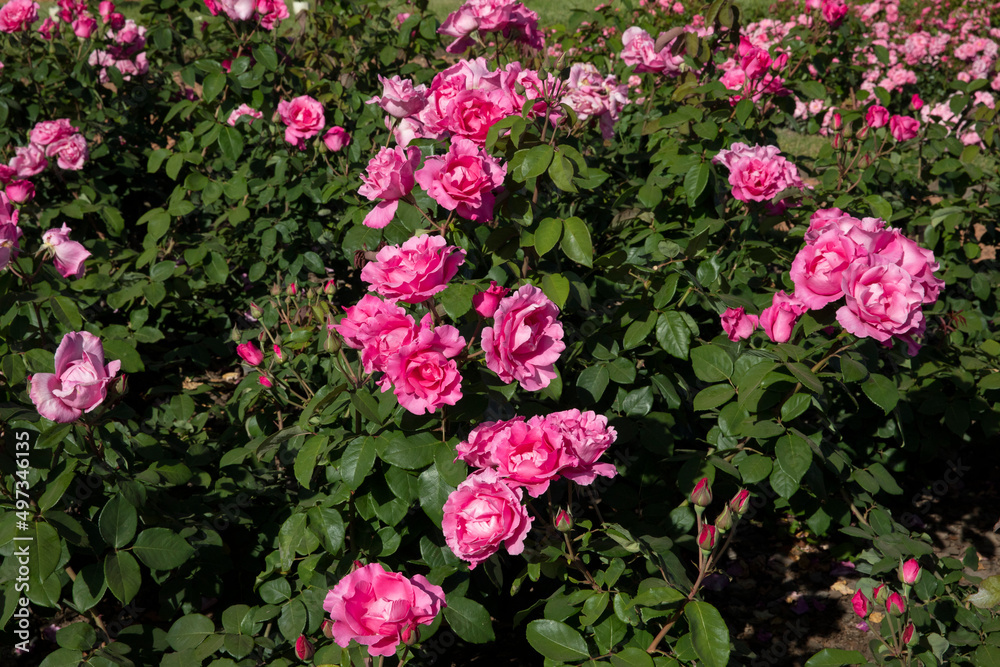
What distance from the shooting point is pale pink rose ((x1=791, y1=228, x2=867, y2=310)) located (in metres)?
1.27

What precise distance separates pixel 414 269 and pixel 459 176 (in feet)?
0.70

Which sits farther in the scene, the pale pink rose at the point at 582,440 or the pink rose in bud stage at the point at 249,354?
the pink rose in bud stage at the point at 249,354

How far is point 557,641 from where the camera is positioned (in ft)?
4.26

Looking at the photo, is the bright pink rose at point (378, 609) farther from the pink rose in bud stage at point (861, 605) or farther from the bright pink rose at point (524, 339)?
the pink rose in bud stage at point (861, 605)

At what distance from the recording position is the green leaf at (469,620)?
133cm

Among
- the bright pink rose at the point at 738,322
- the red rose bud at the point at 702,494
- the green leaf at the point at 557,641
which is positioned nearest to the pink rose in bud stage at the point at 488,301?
the red rose bud at the point at 702,494

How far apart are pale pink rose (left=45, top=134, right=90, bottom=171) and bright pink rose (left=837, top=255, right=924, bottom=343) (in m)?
2.87

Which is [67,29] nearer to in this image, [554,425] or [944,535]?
[554,425]

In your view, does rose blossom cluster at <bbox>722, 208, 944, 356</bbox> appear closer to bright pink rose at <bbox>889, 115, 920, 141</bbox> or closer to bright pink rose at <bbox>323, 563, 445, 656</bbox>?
bright pink rose at <bbox>323, 563, 445, 656</bbox>

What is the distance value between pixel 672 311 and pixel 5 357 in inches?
59.2

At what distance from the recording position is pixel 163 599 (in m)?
1.73

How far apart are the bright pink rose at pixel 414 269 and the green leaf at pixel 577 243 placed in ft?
0.89

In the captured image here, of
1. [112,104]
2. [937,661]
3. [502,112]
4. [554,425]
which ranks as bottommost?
[937,661]

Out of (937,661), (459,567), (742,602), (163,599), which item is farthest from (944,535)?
(163,599)
